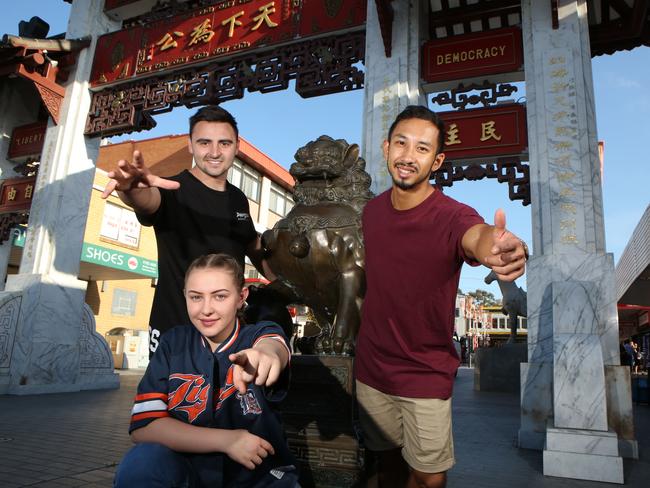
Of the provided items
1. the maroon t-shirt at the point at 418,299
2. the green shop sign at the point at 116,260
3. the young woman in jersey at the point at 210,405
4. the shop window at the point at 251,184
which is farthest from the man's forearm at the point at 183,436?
the shop window at the point at 251,184

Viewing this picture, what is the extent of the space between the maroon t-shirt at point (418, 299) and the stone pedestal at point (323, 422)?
838 mm

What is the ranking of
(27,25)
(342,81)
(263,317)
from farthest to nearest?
(27,25), (342,81), (263,317)

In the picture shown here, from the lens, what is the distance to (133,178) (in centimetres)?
151

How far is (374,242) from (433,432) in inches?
25.3

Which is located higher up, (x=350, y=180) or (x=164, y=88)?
(x=164, y=88)

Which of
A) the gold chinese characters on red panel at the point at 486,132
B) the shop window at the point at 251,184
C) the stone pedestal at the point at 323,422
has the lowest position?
the stone pedestal at the point at 323,422

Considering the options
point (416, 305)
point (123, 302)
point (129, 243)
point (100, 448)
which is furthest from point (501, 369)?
point (123, 302)

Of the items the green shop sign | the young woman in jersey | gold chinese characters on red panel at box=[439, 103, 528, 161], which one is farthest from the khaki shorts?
the green shop sign

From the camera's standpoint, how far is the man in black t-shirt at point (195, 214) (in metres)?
1.73

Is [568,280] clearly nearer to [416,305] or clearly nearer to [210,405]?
[416,305]

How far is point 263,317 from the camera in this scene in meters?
2.52

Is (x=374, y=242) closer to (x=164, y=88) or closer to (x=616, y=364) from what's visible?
(x=616, y=364)

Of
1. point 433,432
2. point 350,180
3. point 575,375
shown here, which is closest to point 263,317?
point 350,180

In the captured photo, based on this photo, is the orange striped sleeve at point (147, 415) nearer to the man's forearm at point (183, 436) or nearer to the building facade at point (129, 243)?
the man's forearm at point (183, 436)
